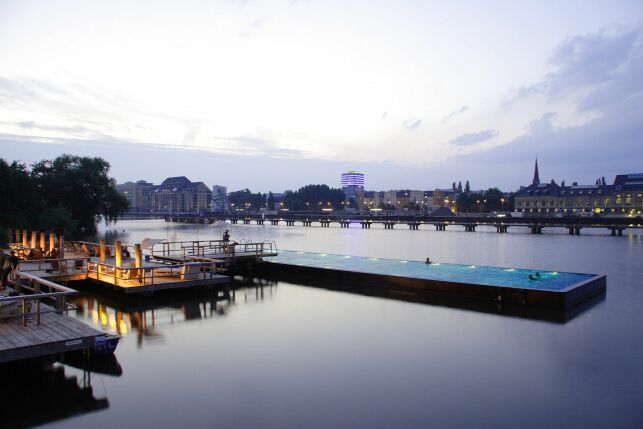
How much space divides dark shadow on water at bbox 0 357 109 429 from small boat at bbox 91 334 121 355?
99cm

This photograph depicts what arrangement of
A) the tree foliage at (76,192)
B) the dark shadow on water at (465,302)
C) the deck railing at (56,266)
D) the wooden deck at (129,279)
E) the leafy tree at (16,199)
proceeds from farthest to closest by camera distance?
1. the tree foliage at (76,192)
2. the leafy tree at (16,199)
3. the deck railing at (56,266)
4. the wooden deck at (129,279)
5. the dark shadow on water at (465,302)

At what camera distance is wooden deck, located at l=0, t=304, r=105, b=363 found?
11.6 metres

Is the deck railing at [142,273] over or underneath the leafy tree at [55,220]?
underneath

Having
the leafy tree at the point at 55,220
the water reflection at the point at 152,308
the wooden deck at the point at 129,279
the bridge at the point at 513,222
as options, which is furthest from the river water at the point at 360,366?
the bridge at the point at 513,222

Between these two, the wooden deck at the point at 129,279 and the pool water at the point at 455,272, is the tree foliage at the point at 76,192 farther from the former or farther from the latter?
the pool water at the point at 455,272

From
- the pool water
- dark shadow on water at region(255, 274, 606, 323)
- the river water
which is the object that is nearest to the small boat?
the river water

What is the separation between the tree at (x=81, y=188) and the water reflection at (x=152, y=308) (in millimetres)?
51560

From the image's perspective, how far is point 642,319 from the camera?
70.5 ft

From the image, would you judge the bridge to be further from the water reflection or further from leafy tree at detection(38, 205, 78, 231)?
the water reflection

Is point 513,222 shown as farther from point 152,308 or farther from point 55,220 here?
point 152,308

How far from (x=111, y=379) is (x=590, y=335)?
55.0ft

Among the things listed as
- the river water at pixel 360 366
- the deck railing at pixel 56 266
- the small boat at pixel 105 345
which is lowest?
the river water at pixel 360 366

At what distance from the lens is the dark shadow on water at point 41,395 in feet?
35.6

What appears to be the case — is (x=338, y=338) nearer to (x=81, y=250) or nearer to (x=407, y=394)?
(x=407, y=394)
